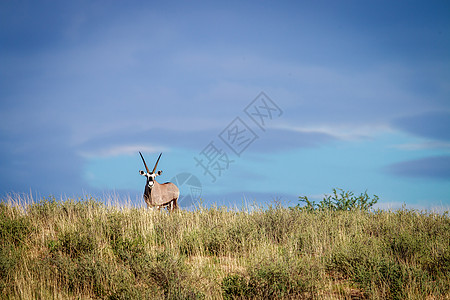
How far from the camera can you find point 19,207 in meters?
13.2

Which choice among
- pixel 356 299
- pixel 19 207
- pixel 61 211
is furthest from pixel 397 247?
pixel 19 207

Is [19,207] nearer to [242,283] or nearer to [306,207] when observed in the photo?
[242,283]

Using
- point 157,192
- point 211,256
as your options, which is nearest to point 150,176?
point 157,192

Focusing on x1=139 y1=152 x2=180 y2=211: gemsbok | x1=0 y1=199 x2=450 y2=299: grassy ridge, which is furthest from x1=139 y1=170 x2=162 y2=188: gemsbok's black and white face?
x1=0 y1=199 x2=450 y2=299: grassy ridge

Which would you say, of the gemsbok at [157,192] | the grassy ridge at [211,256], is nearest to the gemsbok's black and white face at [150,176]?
the gemsbok at [157,192]

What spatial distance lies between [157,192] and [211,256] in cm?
1008

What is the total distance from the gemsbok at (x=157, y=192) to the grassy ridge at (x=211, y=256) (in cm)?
482

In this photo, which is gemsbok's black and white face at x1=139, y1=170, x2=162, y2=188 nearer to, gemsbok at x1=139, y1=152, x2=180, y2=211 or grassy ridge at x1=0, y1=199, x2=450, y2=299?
gemsbok at x1=139, y1=152, x2=180, y2=211

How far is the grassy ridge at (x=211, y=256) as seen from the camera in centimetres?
739

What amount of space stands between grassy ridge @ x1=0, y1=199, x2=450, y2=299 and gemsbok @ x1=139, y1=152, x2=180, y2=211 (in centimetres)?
482

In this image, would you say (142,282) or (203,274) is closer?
(142,282)

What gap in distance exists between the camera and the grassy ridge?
291 inches

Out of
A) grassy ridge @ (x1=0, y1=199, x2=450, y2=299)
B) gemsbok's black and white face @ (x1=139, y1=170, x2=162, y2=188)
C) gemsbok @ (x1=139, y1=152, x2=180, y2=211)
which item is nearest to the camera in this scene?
grassy ridge @ (x1=0, y1=199, x2=450, y2=299)

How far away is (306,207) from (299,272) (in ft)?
33.1
